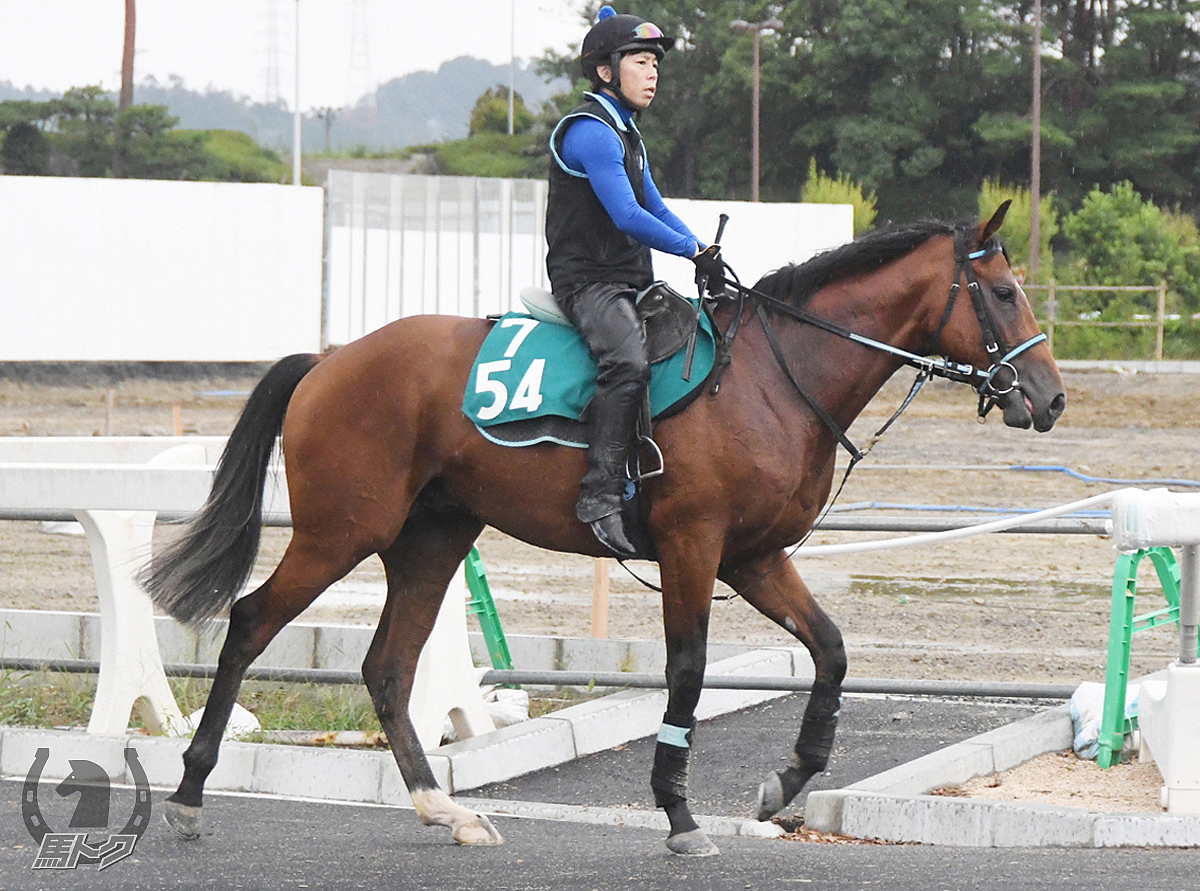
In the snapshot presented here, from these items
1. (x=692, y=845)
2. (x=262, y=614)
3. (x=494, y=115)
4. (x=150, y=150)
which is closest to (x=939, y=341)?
(x=692, y=845)

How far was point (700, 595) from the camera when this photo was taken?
5.50 metres

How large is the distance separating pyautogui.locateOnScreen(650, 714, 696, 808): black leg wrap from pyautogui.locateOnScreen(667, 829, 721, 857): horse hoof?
0.47 feet

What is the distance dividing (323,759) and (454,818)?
97 centimetres

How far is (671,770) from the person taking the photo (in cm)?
548

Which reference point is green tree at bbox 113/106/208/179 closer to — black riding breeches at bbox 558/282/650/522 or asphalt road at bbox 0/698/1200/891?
asphalt road at bbox 0/698/1200/891

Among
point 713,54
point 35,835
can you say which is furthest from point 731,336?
point 713,54

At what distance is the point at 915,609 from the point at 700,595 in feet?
22.0

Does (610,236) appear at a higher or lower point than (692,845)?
higher

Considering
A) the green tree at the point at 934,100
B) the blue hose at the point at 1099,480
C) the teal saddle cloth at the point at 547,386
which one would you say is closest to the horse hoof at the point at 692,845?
the teal saddle cloth at the point at 547,386

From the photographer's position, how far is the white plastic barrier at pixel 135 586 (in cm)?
670

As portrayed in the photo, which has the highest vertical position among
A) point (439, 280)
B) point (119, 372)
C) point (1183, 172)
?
point (1183, 172)

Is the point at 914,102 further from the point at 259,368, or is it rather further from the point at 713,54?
the point at 259,368

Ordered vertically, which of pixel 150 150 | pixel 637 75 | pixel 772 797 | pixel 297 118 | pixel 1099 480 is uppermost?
pixel 297 118

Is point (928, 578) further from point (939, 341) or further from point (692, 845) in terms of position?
point (692, 845)
